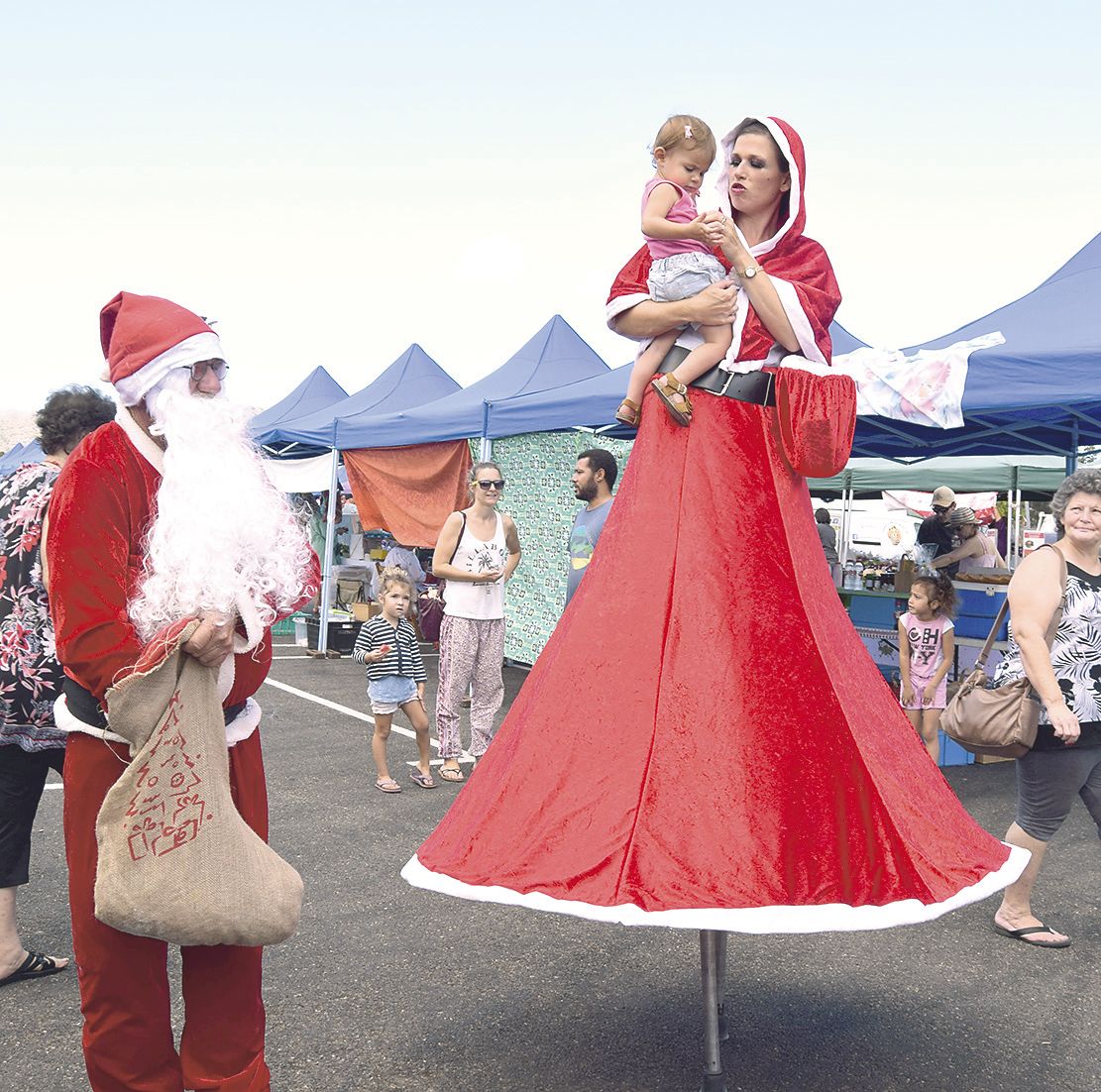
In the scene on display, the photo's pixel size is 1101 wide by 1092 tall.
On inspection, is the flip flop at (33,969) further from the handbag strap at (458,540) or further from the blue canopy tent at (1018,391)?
the blue canopy tent at (1018,391)

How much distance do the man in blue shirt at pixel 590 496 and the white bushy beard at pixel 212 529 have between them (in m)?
4.27

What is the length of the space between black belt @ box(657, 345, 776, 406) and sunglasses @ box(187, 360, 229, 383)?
3.42ft

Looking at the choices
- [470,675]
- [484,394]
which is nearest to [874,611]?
[470,675]

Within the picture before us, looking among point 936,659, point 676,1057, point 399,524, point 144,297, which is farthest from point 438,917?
point 399,524

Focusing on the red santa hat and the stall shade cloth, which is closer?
the red santa hat

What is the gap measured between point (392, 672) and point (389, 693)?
0.38 ft

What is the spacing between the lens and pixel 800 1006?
10.8 ft

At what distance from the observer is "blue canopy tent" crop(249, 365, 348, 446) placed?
57.6 feet

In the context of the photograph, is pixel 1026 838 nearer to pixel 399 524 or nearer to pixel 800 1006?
pixel 800 1006

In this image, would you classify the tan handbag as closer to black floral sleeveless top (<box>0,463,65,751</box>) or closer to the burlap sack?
the burlap sack

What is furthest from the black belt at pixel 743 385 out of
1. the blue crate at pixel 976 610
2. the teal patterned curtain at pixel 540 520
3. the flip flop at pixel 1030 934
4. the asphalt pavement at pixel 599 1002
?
the teal patterned curtain at pixel 540 520

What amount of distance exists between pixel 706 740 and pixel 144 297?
1.44 metres

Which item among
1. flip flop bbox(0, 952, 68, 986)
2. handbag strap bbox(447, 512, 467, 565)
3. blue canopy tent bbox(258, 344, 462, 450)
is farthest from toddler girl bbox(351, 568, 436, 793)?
blue canopy tent bbox(258, 344, 462, 450)

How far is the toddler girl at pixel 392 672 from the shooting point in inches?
237
